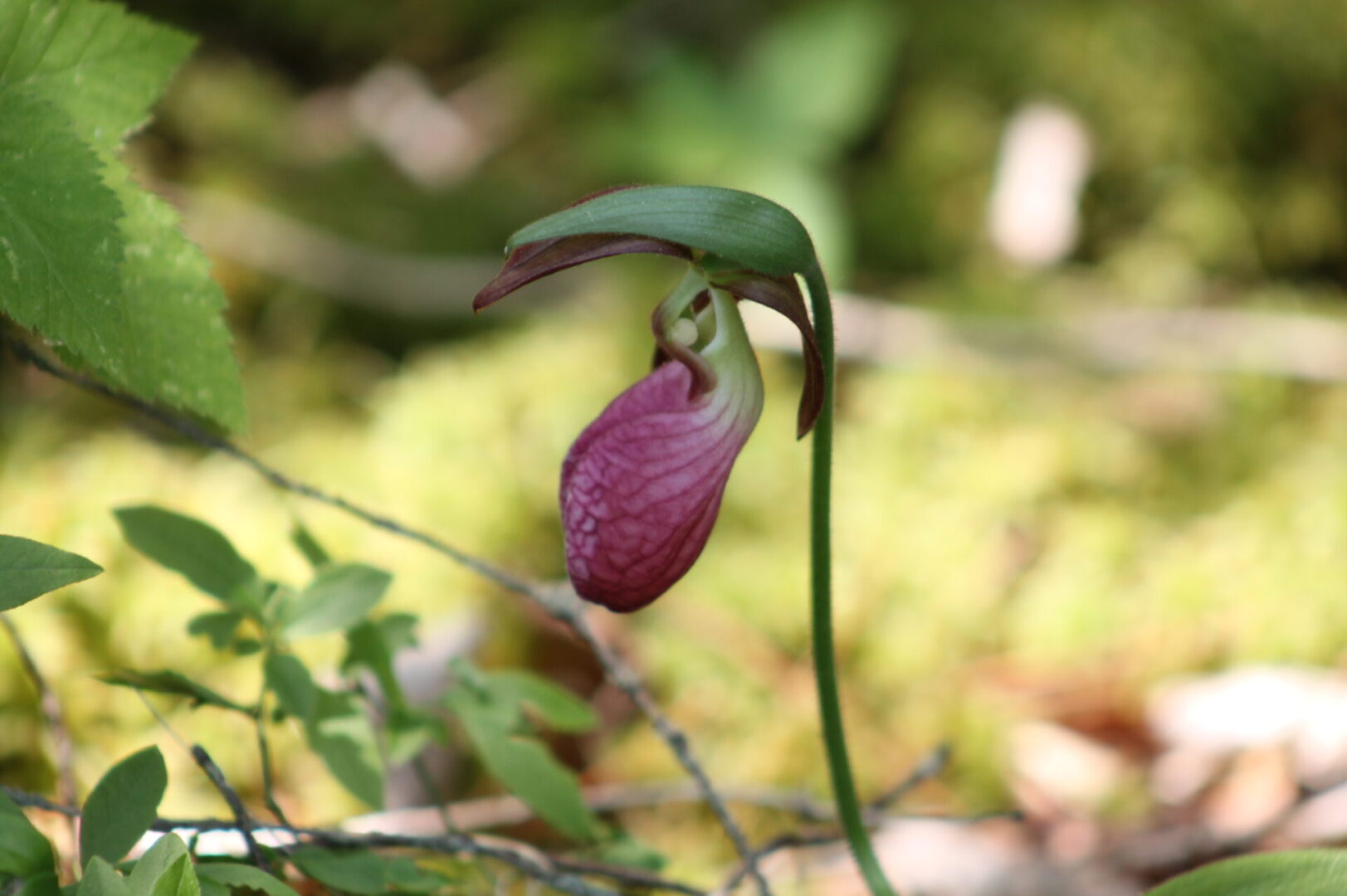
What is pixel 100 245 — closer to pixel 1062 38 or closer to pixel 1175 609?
pixel 1175 609

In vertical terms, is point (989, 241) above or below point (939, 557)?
above

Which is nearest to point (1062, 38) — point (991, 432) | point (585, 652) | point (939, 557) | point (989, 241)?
point (989, 241)

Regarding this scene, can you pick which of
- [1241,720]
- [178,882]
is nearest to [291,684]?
[178,882]

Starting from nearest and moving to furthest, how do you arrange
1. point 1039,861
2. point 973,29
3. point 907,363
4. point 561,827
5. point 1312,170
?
point 561,827 < point 1039,861 < point 907,363 < point 1312,170 < point 973,29

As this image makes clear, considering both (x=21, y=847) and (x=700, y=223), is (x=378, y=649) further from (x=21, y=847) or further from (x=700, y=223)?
(x=700, y=223)

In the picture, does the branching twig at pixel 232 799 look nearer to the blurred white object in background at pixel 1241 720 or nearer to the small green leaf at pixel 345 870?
the small green leaf at pixel 345 870

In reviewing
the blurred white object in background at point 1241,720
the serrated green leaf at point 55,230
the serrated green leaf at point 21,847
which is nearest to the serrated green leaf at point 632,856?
the serrated green leaf at point 21,847
